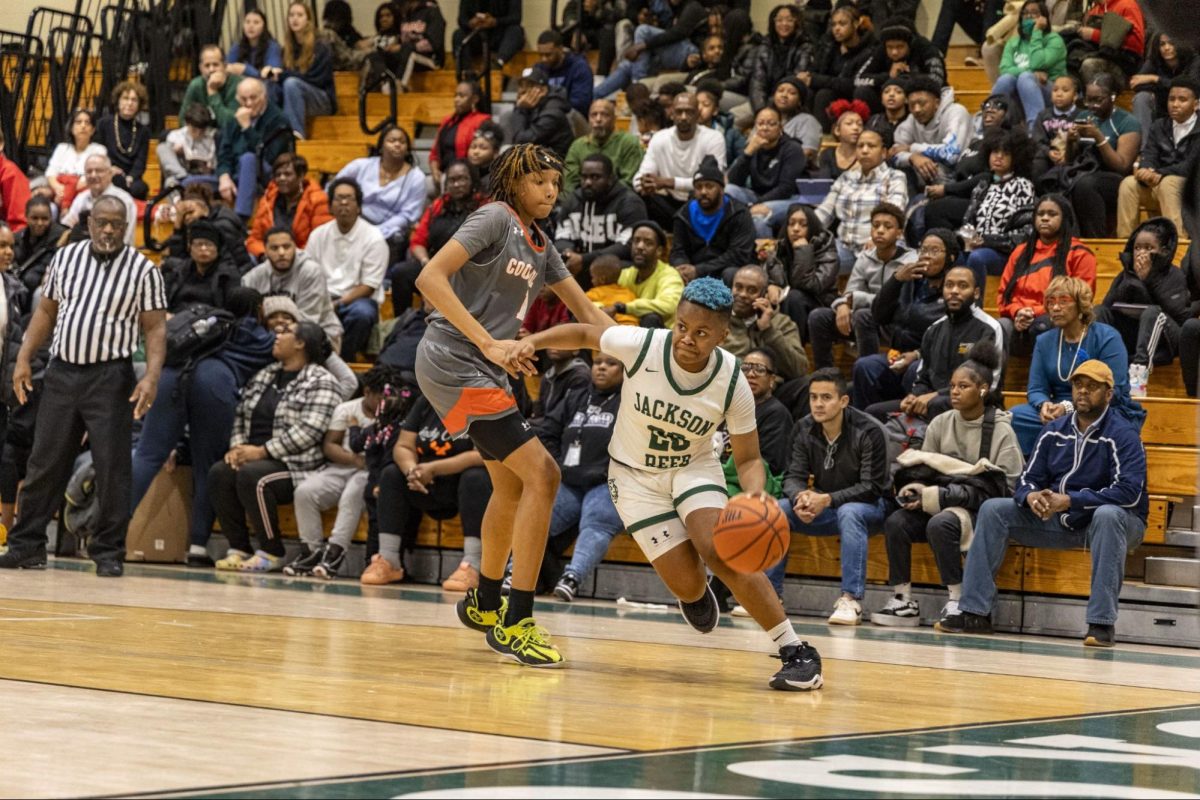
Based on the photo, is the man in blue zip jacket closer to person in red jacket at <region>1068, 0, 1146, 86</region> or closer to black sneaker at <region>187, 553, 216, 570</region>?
person in red jacket at <region>1068, 0, 1146, 86</region>

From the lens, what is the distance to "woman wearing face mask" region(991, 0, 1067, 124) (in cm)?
1245

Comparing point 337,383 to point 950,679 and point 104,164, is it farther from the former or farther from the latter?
point 950,679

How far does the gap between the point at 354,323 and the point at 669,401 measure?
23.1 feet

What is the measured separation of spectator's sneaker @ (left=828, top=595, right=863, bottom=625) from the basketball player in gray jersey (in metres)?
2.93

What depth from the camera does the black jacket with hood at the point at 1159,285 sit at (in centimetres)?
989

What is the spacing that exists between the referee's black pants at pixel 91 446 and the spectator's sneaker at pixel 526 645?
14.3 ft

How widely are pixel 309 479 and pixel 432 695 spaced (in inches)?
247

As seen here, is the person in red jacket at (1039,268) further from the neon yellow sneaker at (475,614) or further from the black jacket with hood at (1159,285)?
the neon yellow sneaker at (475,614)

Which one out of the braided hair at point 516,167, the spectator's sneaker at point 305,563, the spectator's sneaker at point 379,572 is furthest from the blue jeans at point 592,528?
the braided hair at point 516,167

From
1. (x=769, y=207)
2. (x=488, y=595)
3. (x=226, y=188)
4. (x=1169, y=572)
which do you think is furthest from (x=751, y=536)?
(x=226, y=188)

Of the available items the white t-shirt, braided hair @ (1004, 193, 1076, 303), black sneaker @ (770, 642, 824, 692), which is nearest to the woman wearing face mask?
braided hair @ (1004, 193, 1076, 303)

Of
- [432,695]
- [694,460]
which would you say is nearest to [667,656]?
[694,460]

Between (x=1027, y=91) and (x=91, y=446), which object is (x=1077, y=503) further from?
(x=91, y=446)

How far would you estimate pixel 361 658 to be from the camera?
5.86 metres
